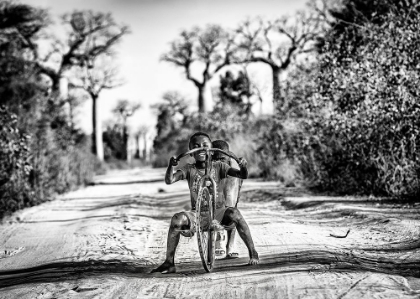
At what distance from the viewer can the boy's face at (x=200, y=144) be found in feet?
13.5

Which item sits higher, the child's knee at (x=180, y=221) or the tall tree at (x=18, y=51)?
the tall tree at (x=18, y=51)

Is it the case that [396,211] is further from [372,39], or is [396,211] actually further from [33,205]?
[33,205]

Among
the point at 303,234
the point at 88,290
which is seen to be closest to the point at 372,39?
the point at 303,234

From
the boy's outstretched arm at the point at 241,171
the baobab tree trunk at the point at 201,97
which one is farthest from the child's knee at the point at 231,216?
the baobab tree trunk at the point at 201,97

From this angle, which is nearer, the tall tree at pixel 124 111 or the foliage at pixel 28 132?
the foliage at pixel 28 132

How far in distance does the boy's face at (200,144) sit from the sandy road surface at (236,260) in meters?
0.84

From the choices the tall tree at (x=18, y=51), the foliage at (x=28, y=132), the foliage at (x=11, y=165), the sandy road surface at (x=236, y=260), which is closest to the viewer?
the sandy road surface at (x=236, y=260)

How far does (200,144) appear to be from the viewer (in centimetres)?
412

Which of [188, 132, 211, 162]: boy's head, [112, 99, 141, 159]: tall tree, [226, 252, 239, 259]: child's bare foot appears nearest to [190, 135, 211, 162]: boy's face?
[188, 132, 211, 162]: boy's head

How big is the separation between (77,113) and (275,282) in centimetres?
2248

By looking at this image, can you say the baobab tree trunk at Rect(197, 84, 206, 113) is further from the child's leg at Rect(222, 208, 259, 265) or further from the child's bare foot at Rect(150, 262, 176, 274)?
the child's bare foot at Rect(150, 262, 176, 274)

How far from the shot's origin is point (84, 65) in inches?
1030

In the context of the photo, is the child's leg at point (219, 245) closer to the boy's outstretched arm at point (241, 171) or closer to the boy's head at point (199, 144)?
the boy's outstretched arm at point (241, 171)

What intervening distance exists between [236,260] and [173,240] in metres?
0.61
